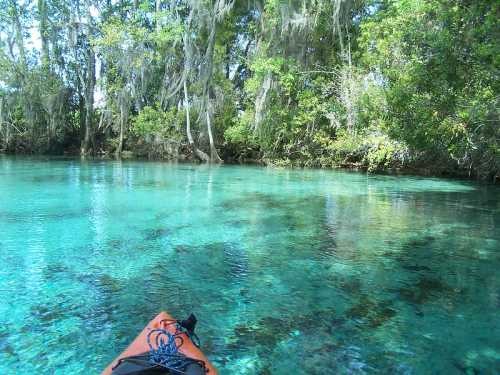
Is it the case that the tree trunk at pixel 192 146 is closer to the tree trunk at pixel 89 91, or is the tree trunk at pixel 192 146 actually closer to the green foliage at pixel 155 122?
the green foliage at pixel 155 122

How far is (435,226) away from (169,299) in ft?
16.9

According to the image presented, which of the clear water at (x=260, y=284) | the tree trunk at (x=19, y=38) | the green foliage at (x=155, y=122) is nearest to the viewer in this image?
the clear water at (x=260, y=284)

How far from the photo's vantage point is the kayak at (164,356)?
7.64 feet

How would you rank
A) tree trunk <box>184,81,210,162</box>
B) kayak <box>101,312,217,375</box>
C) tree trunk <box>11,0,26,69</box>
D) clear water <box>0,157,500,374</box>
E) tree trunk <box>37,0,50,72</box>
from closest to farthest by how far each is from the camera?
kayak <box>101,312,217,375</box>
clear water <box>0,157,500,374</box>
tree trunk <box>184,81,210,162</box>
tree trunk <box>37,0,50,72</box>
tree trunk <box>11,0,26,69</box>

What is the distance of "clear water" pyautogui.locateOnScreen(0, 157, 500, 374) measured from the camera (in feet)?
10.4

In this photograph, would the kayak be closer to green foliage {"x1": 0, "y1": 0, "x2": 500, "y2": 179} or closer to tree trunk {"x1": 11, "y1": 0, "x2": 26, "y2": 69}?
green foliage {"x1": 0, "y1": 0, "x2": 500, "y2": 179}

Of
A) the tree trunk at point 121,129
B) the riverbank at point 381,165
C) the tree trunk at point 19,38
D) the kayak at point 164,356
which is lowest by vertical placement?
the kayak at point 164,356

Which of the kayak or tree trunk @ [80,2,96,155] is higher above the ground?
tree trunk @ [80,2,96,155]

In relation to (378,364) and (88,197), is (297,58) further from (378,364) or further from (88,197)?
(378,364)

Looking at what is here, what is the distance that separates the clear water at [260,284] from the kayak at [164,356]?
471mm

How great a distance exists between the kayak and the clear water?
471 mm

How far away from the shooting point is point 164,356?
2402mm

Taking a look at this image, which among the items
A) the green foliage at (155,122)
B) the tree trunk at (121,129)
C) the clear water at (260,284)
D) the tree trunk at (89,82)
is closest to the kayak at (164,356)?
the clear water at (260,284)

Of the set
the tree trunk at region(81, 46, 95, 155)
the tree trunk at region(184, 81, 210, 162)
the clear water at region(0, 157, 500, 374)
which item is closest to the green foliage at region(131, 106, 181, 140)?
the tree trunk at region(184, 81, 210, 162)
